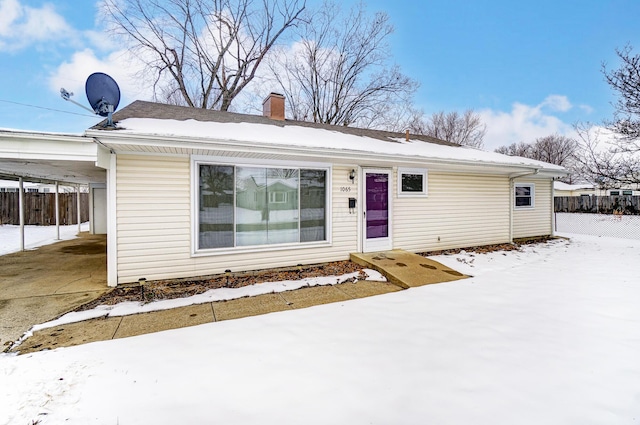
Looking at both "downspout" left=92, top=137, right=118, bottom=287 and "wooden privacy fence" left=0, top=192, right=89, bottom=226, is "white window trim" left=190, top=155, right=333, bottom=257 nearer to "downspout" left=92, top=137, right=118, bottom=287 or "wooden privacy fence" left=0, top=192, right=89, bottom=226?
"downspout" left=92, top=137, right=118, bottom=287

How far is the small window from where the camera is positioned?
7117 mm

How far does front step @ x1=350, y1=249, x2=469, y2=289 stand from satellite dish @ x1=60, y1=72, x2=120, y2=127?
17.5ft

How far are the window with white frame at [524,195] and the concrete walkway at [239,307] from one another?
18.4 ft

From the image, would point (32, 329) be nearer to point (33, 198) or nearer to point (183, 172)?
point (183, 172)

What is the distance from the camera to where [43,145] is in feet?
15.0

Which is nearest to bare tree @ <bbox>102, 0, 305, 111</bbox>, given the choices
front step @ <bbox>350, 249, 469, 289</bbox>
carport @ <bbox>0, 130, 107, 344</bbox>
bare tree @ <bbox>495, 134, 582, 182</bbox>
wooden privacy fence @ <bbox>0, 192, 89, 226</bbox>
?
wooden privacy fence @ <bbox>0, 192, 89, 226</bbox>

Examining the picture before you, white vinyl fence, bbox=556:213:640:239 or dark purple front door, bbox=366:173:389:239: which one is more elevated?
dark purple front door, bbox=366:173:389:239

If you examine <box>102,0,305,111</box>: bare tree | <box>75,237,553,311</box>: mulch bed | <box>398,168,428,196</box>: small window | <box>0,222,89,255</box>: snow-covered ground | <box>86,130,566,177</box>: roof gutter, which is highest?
<box>102,0,305,111</box>: bare tree

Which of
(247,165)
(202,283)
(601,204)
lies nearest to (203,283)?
(202,283)

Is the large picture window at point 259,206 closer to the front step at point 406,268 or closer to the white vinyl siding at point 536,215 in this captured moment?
the front step at point 406,268

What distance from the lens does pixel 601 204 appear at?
1862 cm

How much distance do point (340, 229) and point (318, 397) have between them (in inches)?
175

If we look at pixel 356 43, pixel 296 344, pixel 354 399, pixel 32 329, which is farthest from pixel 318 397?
pixel 356 43

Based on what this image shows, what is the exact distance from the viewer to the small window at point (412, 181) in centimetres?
712
